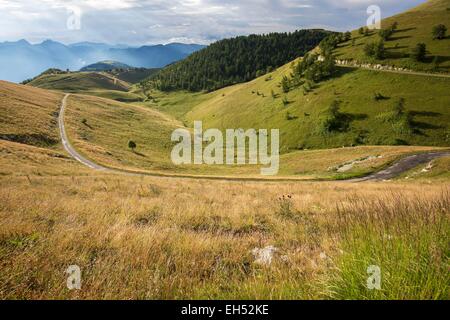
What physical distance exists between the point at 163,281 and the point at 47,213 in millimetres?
5734

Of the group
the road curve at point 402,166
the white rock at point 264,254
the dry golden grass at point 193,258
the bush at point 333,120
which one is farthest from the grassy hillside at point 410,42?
the white rock at point 264,254

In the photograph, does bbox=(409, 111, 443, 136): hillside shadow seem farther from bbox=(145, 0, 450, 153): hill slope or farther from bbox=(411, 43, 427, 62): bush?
bbox=(411, 43, 427, 62): bush

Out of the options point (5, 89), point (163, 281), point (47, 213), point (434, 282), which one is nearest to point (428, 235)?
point (434, 282)

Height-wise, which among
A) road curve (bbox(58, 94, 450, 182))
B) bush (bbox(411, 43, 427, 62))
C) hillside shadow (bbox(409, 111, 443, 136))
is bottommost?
road curve (bbox(58, 94, 450, 182))

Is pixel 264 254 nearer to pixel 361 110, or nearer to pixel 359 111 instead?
pixel 359 111

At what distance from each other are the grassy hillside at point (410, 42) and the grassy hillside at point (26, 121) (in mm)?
101990

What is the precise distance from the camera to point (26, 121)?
242ft

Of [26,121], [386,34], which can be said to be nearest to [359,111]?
[386,34]

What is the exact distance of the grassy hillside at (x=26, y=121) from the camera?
6425cm

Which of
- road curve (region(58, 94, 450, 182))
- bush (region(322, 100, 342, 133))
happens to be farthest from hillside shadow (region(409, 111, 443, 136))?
road curve (region(58, 94, 450, 182))

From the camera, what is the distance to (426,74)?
94.2 metres

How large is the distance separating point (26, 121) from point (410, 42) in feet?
402

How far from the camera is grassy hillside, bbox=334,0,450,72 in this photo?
99125 mm

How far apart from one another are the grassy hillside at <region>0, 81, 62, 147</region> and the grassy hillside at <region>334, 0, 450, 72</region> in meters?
102
